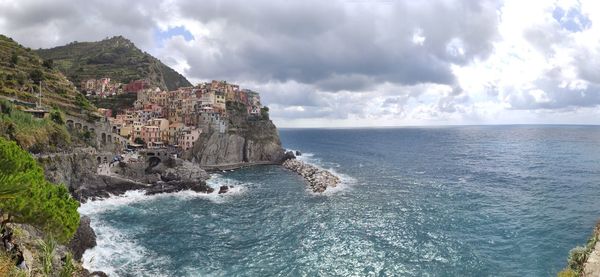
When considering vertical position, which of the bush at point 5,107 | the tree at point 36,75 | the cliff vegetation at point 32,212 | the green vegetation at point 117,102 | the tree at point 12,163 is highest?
the tree at point 36,75

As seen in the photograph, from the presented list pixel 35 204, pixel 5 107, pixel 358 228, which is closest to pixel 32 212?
pixel 35 204

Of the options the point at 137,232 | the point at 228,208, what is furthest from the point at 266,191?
the point at 137,232

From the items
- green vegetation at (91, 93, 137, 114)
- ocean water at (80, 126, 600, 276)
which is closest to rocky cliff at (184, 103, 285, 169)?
ocean water at (80, 126, 600, 276)

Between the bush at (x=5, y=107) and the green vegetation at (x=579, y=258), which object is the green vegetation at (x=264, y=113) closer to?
the bush at (x=5, y=107)

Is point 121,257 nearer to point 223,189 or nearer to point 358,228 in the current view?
point 358,228

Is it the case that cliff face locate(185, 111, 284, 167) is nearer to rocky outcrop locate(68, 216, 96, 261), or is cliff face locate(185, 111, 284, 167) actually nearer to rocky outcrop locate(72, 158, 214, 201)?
rocky outcrop locate(72, 158, 214, 201)

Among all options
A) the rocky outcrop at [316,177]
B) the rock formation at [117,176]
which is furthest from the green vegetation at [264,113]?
the rock formation at [117,176]
